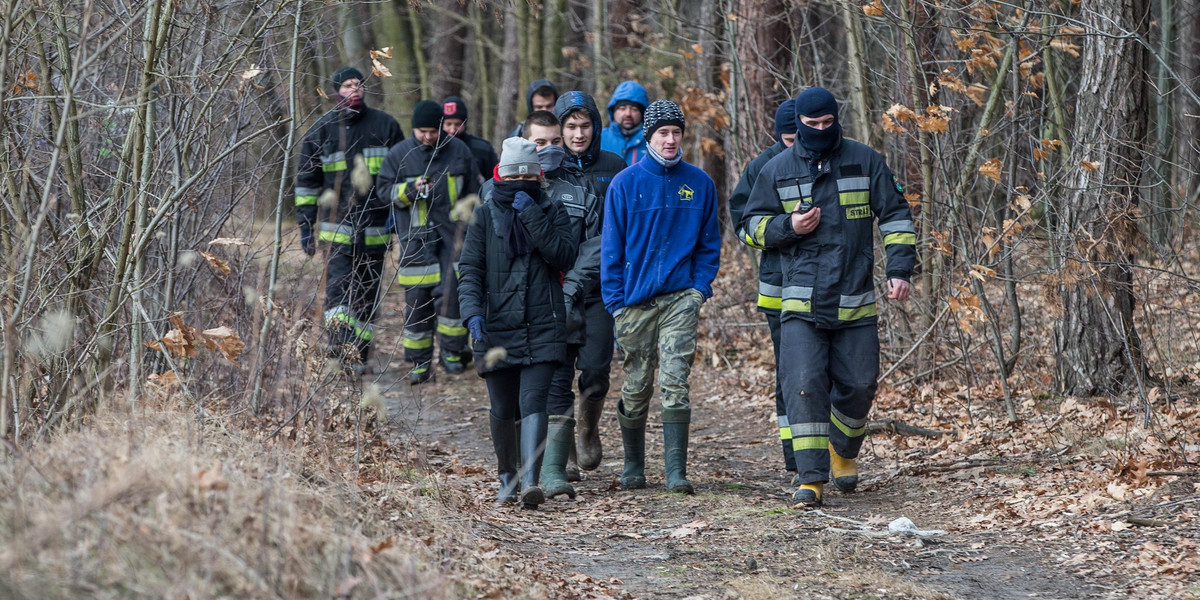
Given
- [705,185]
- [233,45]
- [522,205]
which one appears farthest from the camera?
[705,185]

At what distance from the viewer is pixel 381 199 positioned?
9555mm

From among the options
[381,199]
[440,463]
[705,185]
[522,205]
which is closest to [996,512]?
[705,185]

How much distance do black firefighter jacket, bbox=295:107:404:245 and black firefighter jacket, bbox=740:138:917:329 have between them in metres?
4.09

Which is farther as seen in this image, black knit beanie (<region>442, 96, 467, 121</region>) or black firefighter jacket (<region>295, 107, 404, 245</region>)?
black knit beanie (<region>442, 96, 467, 121</region>)

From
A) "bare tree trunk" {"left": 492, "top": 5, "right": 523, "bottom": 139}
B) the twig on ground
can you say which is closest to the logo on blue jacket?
the twig on ground

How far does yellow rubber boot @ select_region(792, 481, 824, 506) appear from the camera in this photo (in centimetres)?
616

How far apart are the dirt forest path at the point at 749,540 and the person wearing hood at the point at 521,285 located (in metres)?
0.46

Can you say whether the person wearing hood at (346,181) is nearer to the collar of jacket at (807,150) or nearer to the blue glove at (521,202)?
the blue glove at (521,202)

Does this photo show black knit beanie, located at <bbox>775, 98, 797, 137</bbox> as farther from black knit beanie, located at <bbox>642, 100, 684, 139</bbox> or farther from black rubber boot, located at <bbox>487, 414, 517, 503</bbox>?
black rubber boot, located at <bbox>487, 414, 517, 503</bbox>

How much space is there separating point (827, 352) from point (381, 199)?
4.45 metres

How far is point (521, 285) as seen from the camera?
20.4ft

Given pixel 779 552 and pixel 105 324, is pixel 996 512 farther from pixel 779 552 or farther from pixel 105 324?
pixel 105 324

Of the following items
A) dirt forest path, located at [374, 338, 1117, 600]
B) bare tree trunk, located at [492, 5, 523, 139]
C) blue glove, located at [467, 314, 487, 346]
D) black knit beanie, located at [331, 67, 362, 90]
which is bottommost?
dirt forest path, located at [374, 338, 1117, 600]

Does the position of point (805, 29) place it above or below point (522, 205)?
above
